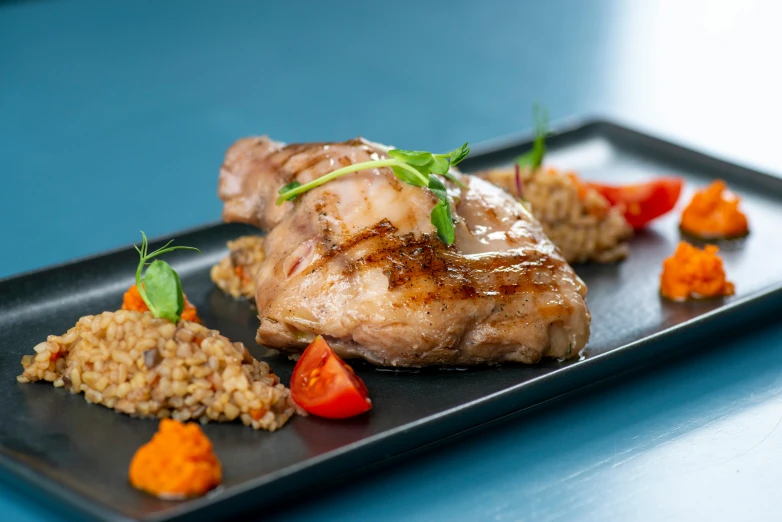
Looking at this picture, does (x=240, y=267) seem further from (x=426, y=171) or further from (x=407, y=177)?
(x=426, y=171)

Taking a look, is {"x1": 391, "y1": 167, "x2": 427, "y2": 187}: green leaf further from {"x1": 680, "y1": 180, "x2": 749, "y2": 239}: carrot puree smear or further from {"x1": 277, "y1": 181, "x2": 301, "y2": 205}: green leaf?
{"x1": 680, "y1": 180, "x2": 749, "y2": 239}: carrot puree smear

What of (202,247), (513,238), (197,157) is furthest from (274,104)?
(513,238)

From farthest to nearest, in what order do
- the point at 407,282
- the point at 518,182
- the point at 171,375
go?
the point at 518,182 → the point at 407,282 → the point at 171,375

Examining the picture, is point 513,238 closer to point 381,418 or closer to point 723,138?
point 381,418

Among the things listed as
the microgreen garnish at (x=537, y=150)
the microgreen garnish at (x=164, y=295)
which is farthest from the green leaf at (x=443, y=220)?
the microgreen garnish at (x=537, y=150)

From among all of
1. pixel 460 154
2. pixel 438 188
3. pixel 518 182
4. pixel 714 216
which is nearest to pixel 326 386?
pixel 438 188

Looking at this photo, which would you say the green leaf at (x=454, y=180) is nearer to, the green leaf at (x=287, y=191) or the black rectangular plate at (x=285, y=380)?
the green leaf at (x=287, y=191)
